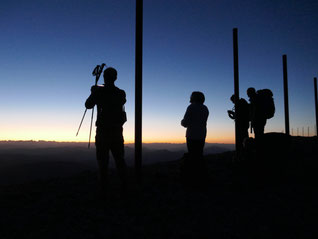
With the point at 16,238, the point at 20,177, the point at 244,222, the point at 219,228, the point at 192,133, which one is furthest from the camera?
the point at 20,177

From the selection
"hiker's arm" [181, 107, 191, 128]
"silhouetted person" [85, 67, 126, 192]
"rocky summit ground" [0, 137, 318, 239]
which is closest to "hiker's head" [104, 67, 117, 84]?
"silhouetted person" [85, 67, 126, 192]

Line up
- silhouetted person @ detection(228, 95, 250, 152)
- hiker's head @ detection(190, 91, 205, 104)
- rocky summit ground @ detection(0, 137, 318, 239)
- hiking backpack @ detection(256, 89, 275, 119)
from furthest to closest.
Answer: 1. silhouetted person @ detection(228, 95, 250, 152)
2. hiking backpack @ detection(256, 89, 275, 119)
3. hiker's head @ detection(190, 91, 205, 104)
4. rocky summit ground @ detection(0, 137, 318, 239)

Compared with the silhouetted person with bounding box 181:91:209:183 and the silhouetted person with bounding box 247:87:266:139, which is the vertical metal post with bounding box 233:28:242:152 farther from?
the silhouetted person with bounding box 181:91:209:183

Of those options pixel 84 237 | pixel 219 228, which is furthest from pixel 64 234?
pixel 219 228

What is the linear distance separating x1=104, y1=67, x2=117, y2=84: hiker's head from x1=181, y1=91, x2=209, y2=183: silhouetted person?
75.7 inches

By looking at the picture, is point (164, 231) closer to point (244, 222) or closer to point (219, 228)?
point (219, 228)

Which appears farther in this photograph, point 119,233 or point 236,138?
point 236,138

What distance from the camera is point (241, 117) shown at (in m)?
7.60

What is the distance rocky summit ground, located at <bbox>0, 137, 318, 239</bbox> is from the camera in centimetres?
296

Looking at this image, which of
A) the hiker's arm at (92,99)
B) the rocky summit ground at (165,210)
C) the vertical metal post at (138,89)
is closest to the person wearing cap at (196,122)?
the rocky summit ground at (165,210)

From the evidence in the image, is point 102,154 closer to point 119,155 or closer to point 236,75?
point 119,155

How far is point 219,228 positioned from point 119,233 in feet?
4.92

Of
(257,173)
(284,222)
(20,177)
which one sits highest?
(257,173)

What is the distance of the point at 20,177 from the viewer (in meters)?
132
